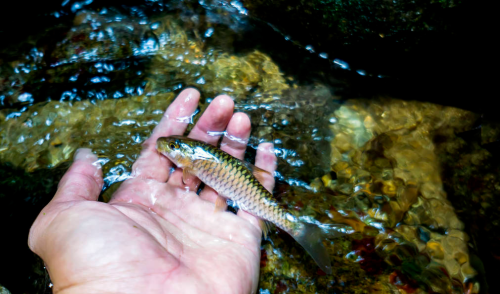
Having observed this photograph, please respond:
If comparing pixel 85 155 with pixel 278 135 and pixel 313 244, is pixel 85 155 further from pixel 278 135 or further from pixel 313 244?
pixel 313 244

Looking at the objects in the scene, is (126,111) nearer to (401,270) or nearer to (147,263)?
(147,263)

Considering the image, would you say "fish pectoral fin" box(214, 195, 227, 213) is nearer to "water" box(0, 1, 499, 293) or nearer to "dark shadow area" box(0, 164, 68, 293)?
"water" box(0, 1, 499, 293)

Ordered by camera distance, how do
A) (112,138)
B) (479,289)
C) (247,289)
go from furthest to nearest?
(112,138) < (479,289) < (247,289)

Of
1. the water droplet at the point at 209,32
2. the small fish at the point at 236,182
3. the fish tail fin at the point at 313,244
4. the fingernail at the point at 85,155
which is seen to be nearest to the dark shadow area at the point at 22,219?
the fingernail at the point at 85,155

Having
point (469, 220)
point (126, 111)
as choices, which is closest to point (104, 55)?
point (126, 111)

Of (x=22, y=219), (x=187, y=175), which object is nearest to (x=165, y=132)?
(x=187, y=175)

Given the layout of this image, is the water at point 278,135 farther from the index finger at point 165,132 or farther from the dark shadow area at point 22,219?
the index finger at point 165,132
